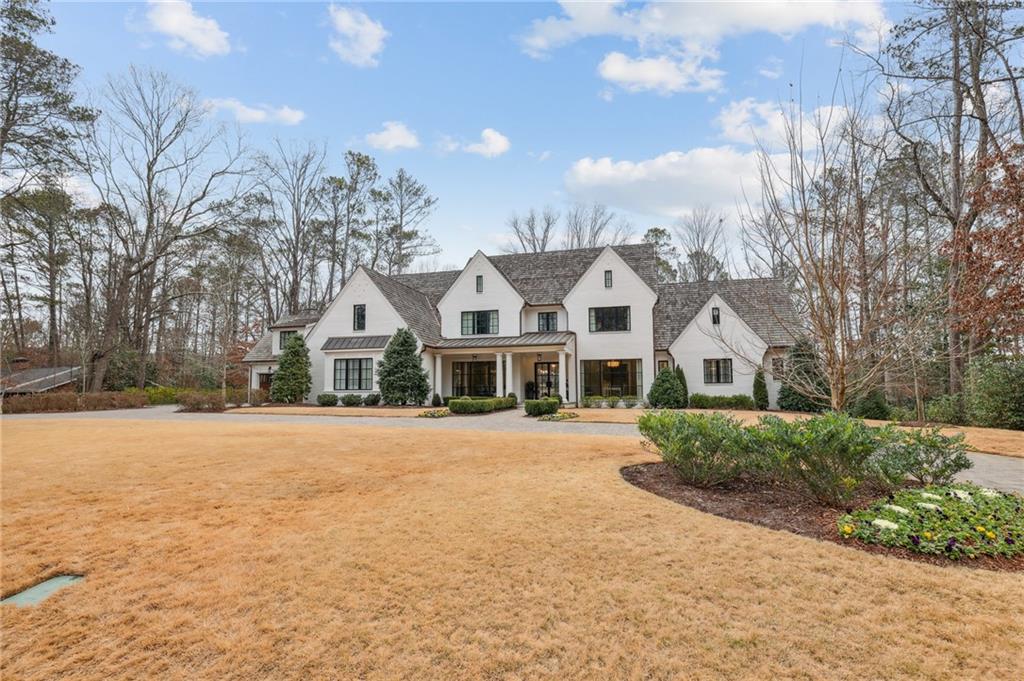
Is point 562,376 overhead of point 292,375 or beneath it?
beneath

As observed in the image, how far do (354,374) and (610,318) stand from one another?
13993mm

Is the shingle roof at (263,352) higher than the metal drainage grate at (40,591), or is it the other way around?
the shingle roof at (263,352)

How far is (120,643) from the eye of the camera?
10.6ft

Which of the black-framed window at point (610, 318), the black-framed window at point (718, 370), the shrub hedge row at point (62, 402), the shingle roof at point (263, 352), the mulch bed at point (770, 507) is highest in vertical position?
the black-framed window at point (610, 318)

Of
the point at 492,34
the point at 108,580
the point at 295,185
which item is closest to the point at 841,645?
the point at 108,580

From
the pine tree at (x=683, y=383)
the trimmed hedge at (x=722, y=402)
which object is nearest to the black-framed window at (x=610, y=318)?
the pine tree at (x=683, y=383)

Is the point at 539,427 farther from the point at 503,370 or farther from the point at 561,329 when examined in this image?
the point at 561,329

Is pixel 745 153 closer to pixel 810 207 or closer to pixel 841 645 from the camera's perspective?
pixel 810 207

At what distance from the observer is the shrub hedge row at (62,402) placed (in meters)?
22.8

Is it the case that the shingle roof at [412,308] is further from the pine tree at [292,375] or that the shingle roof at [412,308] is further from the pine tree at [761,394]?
the pine tree at [761,394]

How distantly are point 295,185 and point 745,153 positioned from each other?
3686 cm

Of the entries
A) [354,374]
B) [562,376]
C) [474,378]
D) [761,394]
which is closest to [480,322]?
[474,378]

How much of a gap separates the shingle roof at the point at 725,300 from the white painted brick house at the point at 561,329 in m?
0.06

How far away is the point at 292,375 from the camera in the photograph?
84.1 feet
